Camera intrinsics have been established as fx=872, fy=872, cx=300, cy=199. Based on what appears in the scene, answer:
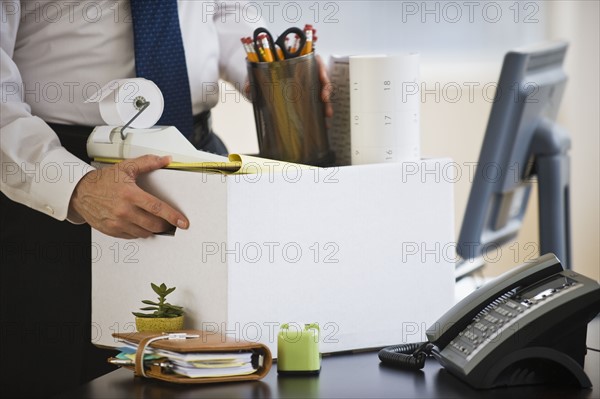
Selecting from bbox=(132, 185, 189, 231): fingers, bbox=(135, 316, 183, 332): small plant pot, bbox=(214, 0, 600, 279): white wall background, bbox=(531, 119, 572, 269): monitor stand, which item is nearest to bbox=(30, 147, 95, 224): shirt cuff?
bbox=(132, 185, 189, 231): fingers

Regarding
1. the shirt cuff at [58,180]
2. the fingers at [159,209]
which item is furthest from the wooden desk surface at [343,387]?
the shirt cuff at [58,180]

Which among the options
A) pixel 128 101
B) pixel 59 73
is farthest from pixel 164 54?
pixel 128 101

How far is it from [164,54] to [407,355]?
2.53 feet

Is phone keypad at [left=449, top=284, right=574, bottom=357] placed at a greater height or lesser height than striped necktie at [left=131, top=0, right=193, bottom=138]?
lesser

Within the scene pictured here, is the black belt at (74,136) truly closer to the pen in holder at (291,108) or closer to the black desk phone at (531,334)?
the pen in holder at (291,108)

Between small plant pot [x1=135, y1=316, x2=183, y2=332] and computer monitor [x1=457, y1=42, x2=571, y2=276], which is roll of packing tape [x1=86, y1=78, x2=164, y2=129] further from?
computer monitor [x1=457, y1=42, x2=571, y2=276]

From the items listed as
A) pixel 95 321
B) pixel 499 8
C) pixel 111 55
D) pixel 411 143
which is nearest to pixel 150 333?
pixel 95 321

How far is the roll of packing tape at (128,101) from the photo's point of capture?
4.39 ft

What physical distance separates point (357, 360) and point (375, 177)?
0.89 feet

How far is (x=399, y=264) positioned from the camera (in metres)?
1.33

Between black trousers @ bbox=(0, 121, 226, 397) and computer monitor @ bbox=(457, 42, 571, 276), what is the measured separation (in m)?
0.84

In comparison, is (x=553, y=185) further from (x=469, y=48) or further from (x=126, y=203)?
(x=469, y=48)

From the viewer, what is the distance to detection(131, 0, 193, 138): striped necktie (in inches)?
63.3

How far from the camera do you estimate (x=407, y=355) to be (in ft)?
3.94
